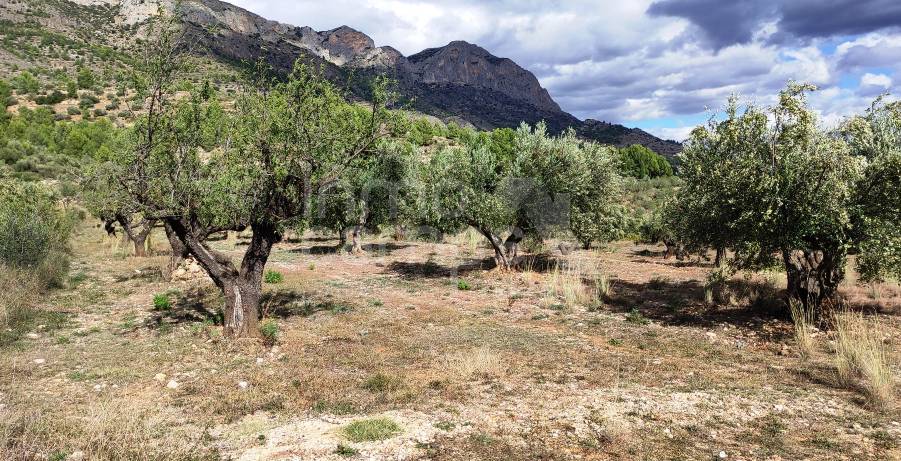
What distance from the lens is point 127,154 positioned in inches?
503

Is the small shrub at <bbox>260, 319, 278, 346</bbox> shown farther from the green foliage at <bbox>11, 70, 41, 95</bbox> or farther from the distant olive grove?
the green foliage at <bbox>11, 70, 41, 95</bbox>

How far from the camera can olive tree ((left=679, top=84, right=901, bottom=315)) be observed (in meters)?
12.3

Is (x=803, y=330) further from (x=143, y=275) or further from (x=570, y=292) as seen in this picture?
(x=143, y=275)

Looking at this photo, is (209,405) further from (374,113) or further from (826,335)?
(826,335)

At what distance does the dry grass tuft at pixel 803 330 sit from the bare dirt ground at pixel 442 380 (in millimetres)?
287

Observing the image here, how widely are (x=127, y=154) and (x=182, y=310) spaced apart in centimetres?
592

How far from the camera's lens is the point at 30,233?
2019cm

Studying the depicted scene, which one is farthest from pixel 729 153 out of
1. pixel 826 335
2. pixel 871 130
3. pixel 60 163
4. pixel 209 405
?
pixel 60 163

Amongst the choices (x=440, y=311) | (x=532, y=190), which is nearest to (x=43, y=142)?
(x=532, y=190)

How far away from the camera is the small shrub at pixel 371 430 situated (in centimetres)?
754

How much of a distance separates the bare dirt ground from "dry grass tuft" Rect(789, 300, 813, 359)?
287 mm

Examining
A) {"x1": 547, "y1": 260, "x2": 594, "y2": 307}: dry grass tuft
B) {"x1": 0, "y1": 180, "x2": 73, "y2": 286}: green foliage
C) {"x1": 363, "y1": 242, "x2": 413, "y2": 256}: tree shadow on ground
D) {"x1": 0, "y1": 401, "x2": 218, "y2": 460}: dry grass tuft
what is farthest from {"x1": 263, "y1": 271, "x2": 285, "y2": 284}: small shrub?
{"x1": 0, "y1": 401, "x2": 218, "y2": 460}: dry grass tuft

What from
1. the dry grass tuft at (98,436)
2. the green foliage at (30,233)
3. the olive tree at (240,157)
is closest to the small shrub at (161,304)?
the olive tree at (240,157)

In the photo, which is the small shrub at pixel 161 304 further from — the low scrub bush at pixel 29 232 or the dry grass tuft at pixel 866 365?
the dry grass tuft at pixel 866 365
